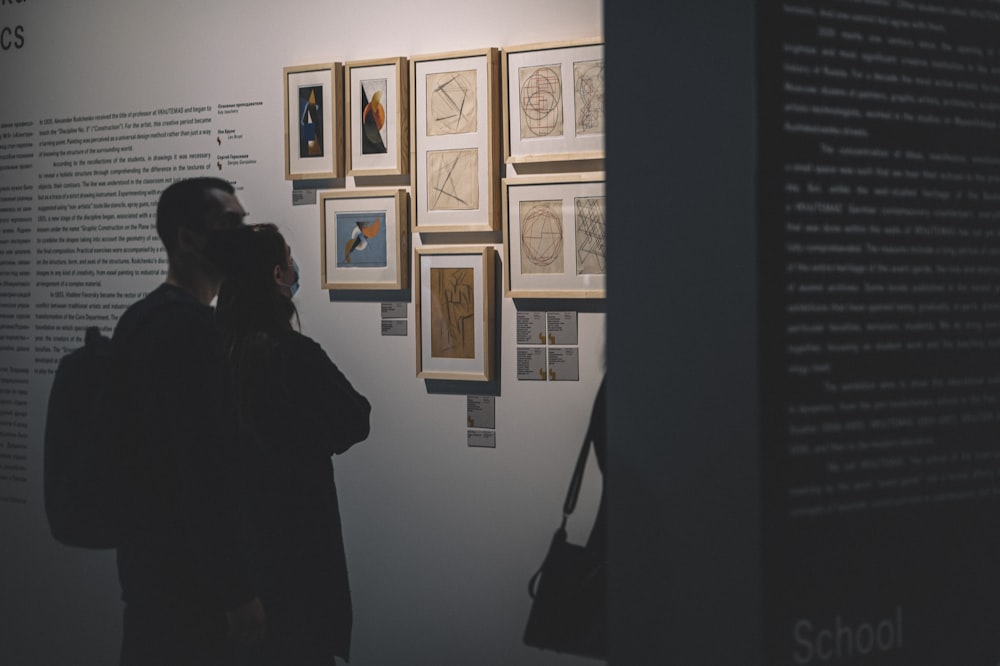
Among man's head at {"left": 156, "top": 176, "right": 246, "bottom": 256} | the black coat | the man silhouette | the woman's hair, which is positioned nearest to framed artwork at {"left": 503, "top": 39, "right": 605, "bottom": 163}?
the woman's hair

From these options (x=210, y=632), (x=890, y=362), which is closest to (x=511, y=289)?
(x=210, y=632)

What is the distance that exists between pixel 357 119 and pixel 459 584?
1.99 meters

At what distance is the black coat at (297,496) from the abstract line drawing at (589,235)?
1.04 meters

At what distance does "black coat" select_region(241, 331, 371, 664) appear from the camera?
340 cm

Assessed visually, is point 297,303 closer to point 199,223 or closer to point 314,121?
point 314,121

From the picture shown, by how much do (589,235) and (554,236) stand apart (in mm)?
140

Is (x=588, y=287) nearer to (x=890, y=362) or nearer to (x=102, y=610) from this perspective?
(x=890, y=362)

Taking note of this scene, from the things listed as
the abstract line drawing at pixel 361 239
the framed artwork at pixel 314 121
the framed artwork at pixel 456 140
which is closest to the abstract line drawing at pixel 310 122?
the framed artwork at pixel 314 121

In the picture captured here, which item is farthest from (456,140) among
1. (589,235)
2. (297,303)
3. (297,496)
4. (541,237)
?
(297,496)

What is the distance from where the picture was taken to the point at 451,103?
400cm

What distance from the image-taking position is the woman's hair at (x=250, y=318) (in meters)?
3.39

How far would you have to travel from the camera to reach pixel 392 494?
4.25m

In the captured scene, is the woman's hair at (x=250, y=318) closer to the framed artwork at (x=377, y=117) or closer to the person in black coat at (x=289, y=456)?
the person in black coat at (x=289, y=456)

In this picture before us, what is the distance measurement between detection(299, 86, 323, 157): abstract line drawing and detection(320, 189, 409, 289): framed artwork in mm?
214
